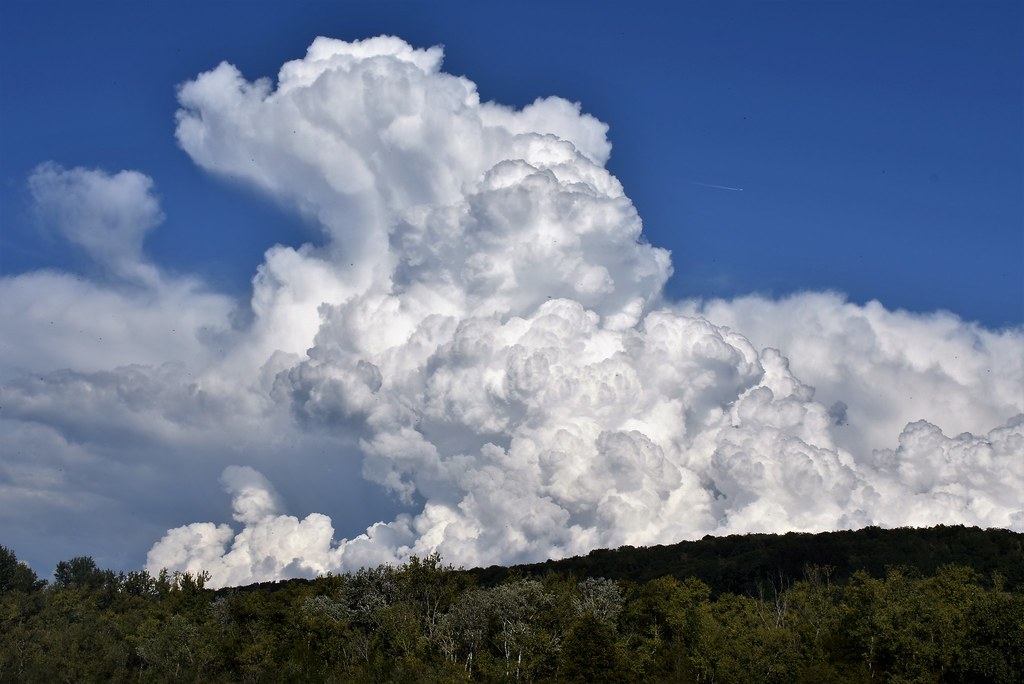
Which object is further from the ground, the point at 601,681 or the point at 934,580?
the point at 934,580

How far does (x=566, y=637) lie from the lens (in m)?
127

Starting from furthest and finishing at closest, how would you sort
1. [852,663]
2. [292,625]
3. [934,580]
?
[292,625]
[934,580]
[852,663]

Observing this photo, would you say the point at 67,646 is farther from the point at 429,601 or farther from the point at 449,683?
the point at 449,683

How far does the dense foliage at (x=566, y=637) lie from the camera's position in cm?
12000

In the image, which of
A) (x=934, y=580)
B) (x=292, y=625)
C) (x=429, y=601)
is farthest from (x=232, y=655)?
(x=934, y=580)

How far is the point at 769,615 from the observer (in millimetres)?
168875

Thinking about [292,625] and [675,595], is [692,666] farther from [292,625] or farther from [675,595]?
[292,625]

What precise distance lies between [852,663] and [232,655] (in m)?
96.3

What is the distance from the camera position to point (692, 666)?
456ft

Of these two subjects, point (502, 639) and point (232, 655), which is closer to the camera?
point (502, 639)

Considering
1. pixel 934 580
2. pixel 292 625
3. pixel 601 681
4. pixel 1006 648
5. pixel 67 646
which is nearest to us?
pixel 1006 648

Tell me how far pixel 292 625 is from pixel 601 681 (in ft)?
234

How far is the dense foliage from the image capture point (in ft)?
394

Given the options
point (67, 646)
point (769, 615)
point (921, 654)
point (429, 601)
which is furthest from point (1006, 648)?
point (67, 646)
